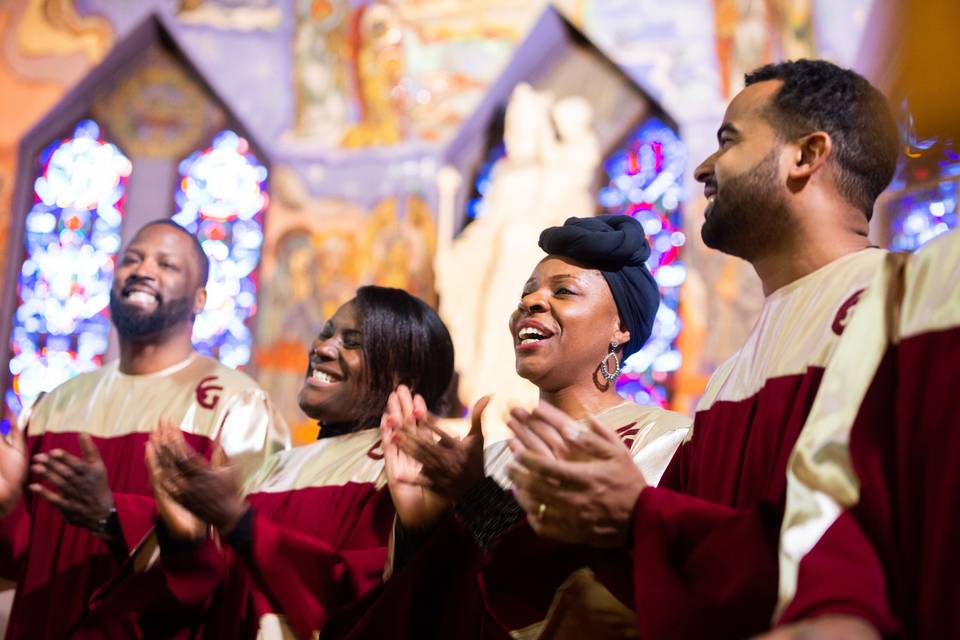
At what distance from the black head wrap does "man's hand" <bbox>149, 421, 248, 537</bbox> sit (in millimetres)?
1203

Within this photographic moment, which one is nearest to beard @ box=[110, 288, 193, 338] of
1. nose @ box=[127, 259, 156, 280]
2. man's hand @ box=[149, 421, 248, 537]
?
nose @ box=[127, 259, 156, 280]

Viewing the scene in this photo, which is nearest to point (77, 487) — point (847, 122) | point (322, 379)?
point (322, 379)

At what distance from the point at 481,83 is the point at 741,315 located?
10.6ft

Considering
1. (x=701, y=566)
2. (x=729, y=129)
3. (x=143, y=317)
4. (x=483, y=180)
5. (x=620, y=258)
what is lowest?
(x=701, y=566)

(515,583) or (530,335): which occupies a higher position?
(530,335)

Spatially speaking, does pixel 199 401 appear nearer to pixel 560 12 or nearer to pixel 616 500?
pixel 616 500

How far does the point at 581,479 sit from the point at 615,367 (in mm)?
1372

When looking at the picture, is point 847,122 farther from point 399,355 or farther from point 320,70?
point 320,70

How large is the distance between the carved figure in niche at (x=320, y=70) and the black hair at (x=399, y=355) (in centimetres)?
678

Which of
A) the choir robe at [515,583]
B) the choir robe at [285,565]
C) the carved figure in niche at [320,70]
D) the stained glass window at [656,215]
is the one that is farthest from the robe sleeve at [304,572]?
the carved figure in niche at [320,70]

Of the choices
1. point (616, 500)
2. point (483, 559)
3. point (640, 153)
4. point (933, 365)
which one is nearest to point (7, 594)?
point (483, 559)

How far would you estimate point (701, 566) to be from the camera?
2.13 m

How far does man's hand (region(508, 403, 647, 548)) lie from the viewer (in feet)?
7.30

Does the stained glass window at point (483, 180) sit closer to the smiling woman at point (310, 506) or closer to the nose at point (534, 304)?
the smiling woman at point (310, 506)
